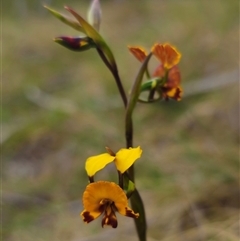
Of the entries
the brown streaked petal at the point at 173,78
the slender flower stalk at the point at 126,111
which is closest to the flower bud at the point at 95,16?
the slender flower stalk at the point at 126,111

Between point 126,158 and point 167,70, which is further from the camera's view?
point 167,70

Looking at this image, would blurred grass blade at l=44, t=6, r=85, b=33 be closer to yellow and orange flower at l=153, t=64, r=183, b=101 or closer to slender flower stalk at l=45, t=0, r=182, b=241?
slender flower stalk at l=45, t=0, r=182, b=241

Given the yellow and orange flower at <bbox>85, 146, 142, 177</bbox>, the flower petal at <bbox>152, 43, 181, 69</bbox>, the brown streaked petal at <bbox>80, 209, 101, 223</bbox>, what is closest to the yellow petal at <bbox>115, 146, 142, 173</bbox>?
the yellow and orange flower at <bbox>85, 146, 142, 177</bbox>

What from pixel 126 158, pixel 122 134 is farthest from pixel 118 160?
pixel 122 134

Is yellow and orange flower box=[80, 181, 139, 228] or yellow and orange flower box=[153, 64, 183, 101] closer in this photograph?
yellow and orange flower box=[80, 181, 139, 228]

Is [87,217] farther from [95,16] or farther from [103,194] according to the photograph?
[95,16]

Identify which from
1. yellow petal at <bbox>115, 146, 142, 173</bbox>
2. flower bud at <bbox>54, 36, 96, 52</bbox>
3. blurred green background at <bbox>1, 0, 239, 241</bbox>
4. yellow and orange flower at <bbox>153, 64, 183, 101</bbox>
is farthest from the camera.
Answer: blurred green background at <bbox>1, 0, 239, 241</bbox>

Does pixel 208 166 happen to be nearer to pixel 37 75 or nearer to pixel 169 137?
pixel 169 137

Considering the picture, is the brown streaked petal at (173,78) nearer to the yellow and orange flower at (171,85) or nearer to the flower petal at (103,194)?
the yellow and orange flower at (171,85)
